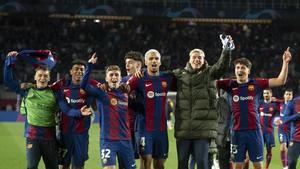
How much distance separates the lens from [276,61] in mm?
36594

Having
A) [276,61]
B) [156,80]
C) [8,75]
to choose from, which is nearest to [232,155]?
[156,80]

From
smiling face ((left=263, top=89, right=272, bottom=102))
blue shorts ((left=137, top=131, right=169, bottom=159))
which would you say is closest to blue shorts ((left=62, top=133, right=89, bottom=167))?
blue shorts ((left=137, top=131, right=169, bottom=159))

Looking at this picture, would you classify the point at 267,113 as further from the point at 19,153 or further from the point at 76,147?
the point at 19,153

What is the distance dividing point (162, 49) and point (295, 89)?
8845 mm

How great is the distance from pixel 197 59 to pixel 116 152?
67.3 inches

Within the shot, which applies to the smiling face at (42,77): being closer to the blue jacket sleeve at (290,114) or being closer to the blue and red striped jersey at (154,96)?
the blue and red striped jersey at (154,96)

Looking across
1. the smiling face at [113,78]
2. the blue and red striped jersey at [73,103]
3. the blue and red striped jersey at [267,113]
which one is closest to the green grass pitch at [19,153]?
the blue and red striped jersey at [267,113]

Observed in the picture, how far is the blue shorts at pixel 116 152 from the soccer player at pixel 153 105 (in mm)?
377

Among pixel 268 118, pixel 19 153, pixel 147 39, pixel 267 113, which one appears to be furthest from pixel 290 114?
pixel 147 39

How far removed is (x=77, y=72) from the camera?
29.4 ft

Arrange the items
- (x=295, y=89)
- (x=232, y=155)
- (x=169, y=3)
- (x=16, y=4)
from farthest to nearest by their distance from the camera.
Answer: (x=169, y=3) < (x=16, y=4) < (x=295, y=89) < (x=232, y=155)

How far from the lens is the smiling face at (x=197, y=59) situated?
8227mm

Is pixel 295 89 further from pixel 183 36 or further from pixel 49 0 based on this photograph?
pixel 49 0

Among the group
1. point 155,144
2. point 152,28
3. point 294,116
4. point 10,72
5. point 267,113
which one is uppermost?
point 152,28
